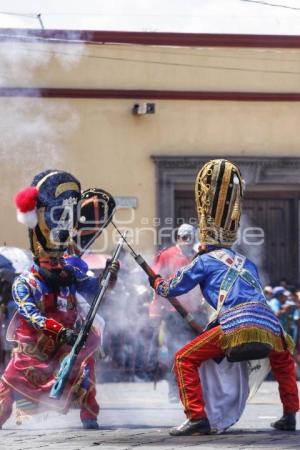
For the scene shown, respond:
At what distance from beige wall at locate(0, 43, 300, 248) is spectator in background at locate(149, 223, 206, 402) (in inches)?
99.4

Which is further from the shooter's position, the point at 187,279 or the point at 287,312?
the point at 287,312

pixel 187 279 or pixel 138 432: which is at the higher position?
pixel 187 279

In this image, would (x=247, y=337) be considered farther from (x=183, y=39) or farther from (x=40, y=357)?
(x=183, y=39)

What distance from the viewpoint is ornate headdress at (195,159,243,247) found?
9.45m

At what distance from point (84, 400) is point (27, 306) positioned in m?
0.78

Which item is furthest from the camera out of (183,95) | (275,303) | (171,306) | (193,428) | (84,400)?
(183,95)

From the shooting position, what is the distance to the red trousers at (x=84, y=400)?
9773mm

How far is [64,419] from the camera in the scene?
1061 cm

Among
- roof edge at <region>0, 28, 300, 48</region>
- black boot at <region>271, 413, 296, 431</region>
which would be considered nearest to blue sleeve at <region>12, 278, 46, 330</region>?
black boot at <region>271, 413, 296, 431</region>

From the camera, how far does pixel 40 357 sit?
31.9 ft

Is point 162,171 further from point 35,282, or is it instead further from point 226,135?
point 35,282

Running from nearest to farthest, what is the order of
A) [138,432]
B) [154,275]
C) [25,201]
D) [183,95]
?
[138,432], [154,275], [25,201], [183,95]

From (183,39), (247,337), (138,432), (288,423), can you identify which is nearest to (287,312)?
(183,39)

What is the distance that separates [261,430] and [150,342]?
470 cm
